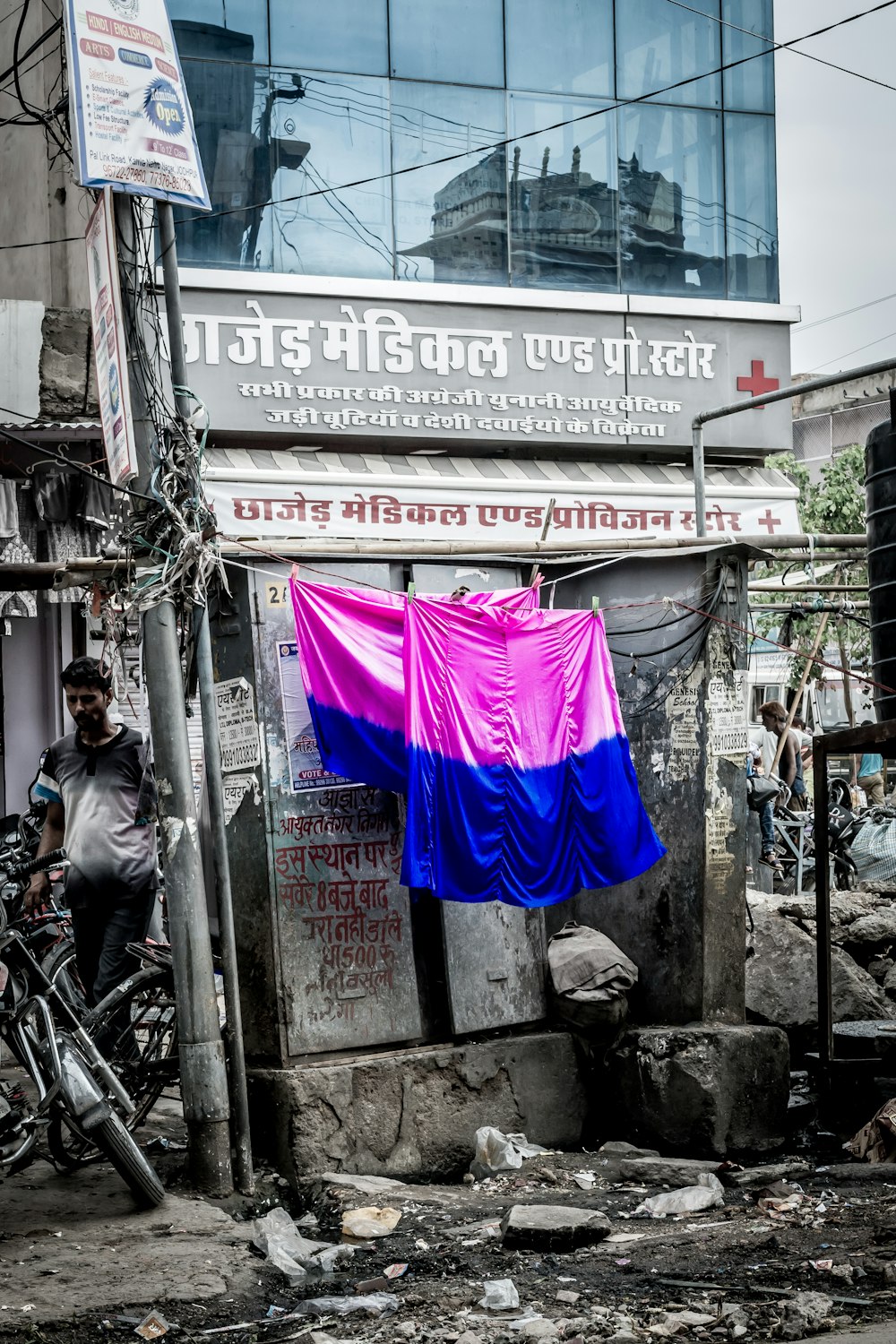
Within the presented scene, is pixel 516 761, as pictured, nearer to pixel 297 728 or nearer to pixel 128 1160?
pixel 297 728

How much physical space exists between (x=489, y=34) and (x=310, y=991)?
8909 millimetres

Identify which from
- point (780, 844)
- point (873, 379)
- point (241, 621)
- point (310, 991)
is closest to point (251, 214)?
point (241, 621)

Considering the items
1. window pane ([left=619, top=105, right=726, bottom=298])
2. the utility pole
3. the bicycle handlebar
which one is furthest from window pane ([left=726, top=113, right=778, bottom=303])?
the bicycle handlebar

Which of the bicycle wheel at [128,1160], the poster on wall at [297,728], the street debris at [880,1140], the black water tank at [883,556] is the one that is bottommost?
the street debris at [880,1140]

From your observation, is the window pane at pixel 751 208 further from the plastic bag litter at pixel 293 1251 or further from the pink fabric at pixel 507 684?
the plastic bag litter at pixel 293 1251

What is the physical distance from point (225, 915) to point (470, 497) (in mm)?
6055

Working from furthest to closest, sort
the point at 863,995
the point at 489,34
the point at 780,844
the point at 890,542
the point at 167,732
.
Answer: the point at 780,844
the point at 489,34
the point at 863,995
the point at 890,542
the point at 167,732

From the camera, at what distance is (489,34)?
1215 centimetres

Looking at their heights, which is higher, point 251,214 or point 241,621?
point 251,214

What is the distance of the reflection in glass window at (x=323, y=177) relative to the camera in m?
11.5

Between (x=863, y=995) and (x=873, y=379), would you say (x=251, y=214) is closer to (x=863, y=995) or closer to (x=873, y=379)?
(x=863, y=995)

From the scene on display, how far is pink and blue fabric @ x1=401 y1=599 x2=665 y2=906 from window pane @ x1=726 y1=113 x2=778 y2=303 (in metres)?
7.13

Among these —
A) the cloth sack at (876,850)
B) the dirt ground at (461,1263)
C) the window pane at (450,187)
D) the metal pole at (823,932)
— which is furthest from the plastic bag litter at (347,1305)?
the cloth sack at (876,850)

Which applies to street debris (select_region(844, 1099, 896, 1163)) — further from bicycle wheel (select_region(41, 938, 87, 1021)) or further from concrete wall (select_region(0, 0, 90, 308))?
concrete wall (select_region(0, 0, 90, 308))
